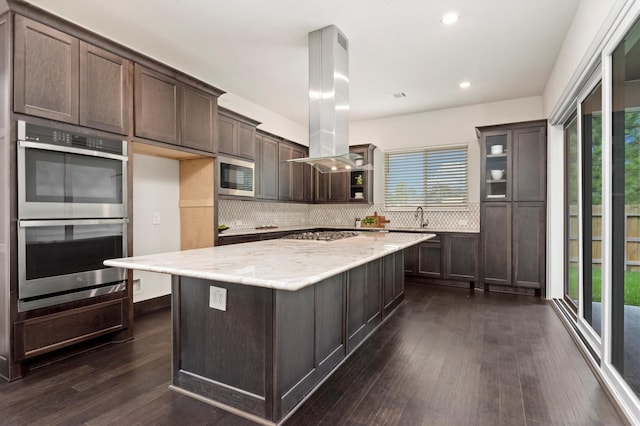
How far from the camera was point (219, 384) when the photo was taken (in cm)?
201

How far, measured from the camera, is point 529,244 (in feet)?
15.0

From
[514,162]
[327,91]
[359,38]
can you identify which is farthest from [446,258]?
[359,38]

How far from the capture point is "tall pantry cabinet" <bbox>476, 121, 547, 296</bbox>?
4.53m

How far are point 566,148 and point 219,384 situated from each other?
179 inches

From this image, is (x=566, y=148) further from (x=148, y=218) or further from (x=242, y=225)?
(x=148, y=218)

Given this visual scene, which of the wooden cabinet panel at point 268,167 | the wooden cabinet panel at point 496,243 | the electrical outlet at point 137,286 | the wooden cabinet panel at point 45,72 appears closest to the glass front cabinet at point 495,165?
the wooden cabinet panel at point 496,243

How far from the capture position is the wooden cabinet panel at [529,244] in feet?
14.8

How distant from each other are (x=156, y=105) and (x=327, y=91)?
65.0 inches

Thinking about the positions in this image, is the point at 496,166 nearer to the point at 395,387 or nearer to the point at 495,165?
the point at 495,165

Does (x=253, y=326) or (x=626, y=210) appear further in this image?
(x=626, y=210)

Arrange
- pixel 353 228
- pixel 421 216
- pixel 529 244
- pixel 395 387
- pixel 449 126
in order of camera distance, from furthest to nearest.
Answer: pixel 353 228 → pixel 421 216 → pixel 449 126 → pixel 529 244 → pixel 395 387

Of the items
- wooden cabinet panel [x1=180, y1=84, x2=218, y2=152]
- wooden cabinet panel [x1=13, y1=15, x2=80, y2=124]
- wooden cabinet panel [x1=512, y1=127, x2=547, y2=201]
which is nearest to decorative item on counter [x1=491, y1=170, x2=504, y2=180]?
wooden cabinet panel [x1=512, y1=127, x2=547, y2=201]

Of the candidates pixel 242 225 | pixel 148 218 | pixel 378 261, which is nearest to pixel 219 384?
pixel 378 261

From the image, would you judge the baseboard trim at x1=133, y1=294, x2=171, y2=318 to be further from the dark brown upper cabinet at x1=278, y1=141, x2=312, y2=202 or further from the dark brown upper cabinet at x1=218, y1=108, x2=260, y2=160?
the dark brown upper cabinet at x1=278, y1=141, x2=312, y2=202
